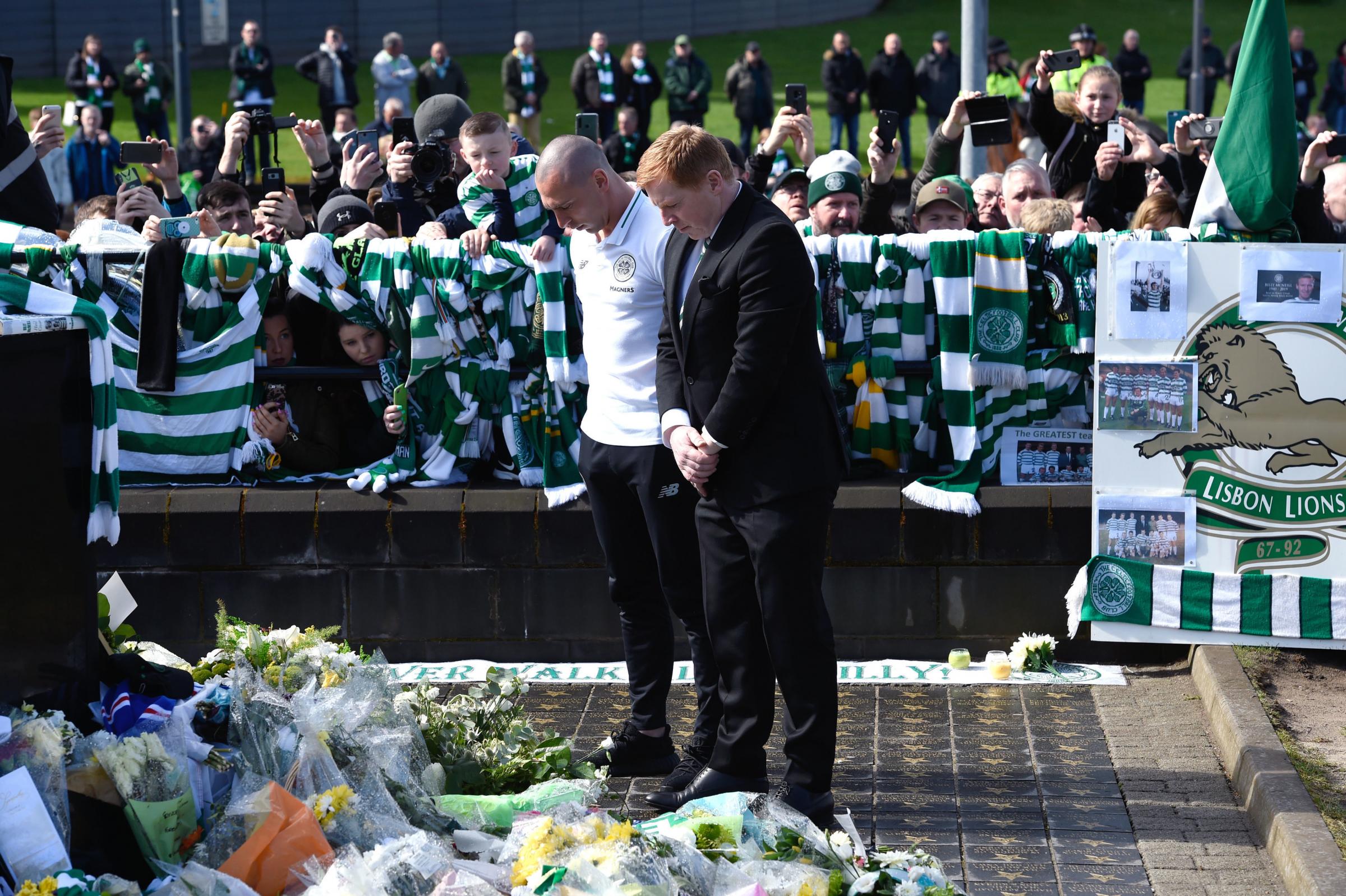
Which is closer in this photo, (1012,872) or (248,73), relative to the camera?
(1012,872)

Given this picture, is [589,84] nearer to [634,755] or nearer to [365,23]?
[365,23]

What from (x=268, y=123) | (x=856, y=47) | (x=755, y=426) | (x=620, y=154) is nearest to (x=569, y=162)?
(x=755, y=426)

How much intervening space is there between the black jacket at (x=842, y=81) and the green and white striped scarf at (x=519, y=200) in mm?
18968

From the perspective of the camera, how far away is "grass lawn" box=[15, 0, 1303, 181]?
3059 centimetres

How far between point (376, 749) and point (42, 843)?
1108 millimetres

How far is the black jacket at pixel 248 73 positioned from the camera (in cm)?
2564

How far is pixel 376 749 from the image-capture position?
463cm

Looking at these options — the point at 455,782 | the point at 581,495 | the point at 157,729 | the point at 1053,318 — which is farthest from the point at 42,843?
the point at 1053,318

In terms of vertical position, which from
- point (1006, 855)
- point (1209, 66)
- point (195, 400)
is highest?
point (1209, 66)

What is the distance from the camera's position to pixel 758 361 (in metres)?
4.78

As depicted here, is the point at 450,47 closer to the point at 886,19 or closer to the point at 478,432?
the point at 886,19

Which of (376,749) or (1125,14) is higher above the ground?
(1125,14)

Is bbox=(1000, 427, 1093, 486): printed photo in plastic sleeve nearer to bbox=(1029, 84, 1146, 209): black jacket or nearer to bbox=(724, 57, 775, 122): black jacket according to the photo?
bbox=(1029, 84, 1146, 209): black jacket

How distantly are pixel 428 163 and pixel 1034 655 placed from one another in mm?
3536
